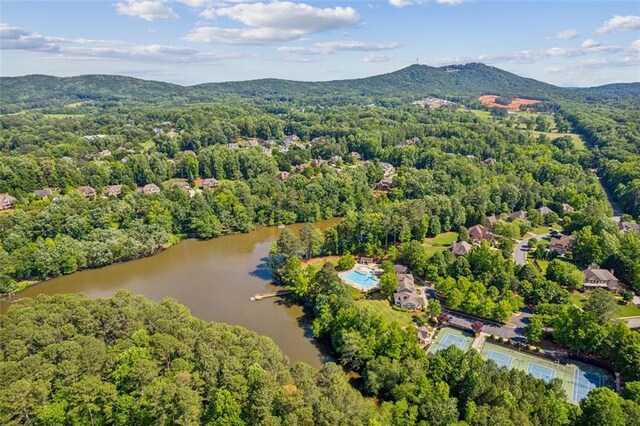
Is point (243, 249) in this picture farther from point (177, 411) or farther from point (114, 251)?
point (177, 411)

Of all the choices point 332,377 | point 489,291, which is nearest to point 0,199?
point 332,377

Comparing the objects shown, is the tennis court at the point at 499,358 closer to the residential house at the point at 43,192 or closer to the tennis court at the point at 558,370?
the tennis court at the point at 558,370

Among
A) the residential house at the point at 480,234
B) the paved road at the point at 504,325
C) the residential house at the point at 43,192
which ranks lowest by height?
the paved road at the point at 504,325

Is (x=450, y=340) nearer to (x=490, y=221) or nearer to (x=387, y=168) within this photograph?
(x=490, y=221)

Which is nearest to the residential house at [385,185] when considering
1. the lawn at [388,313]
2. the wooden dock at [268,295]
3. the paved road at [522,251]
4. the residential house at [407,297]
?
the paved road at [522,251]

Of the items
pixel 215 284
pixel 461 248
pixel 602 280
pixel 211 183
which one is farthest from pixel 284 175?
pixel 602 280
